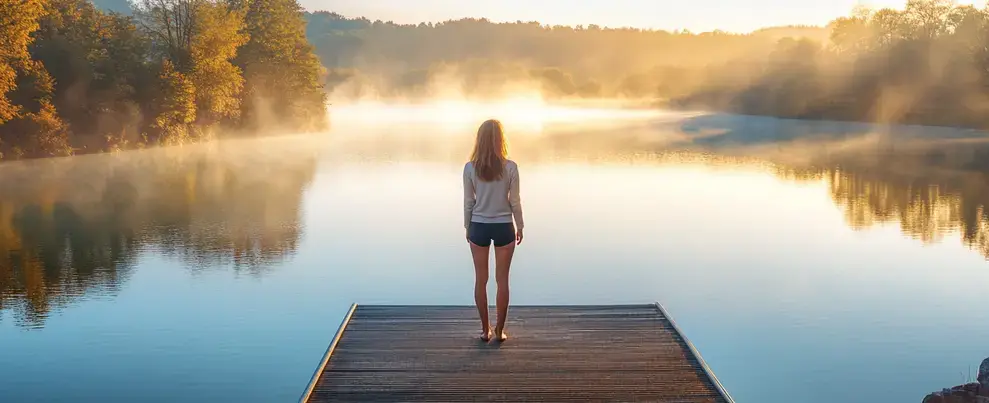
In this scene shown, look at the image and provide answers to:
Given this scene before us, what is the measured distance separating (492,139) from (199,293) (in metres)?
6.78

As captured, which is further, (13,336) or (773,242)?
(773,242)

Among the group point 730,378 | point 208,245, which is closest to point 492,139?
point 730,378

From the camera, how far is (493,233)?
26.1ft

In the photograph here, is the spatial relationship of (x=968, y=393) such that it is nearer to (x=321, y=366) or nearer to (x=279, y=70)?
(x=321, y=366)

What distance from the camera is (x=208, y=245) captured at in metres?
17.1

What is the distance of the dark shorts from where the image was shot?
794 cm

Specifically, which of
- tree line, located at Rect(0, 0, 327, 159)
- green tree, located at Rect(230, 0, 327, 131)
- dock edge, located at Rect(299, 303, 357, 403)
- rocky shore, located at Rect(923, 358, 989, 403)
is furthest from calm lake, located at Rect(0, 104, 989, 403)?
green tree, located at Rect(230, 0, 327, 131)

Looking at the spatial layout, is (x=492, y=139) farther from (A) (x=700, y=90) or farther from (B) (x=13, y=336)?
(A) (x=700, y=90)

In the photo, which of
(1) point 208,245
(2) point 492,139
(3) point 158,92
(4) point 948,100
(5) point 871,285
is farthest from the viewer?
(4) point 948,100

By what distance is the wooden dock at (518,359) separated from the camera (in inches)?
283

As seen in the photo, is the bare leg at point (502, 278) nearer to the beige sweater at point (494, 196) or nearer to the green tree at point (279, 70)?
the beige sweater at point (494, 196)

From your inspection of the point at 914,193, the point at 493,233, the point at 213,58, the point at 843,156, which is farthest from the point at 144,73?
the point at 493,233

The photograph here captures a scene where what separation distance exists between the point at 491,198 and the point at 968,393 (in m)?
4.05

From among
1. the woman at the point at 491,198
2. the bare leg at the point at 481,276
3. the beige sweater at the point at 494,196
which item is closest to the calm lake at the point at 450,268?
the bare leg at the point at 481,276
